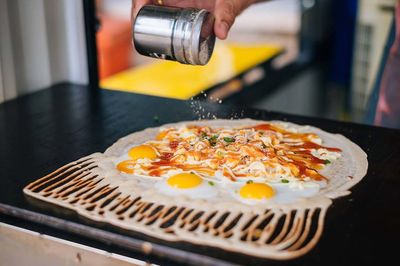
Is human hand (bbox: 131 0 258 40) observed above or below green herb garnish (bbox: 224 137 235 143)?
above

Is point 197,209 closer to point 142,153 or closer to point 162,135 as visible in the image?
point 142,153

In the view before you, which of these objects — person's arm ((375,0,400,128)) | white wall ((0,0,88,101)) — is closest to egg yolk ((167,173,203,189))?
white wall ((0,0,88,101))

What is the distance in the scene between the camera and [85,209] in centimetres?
171

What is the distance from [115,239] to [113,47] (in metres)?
3.36

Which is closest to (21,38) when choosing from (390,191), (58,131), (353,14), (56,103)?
(56,103)

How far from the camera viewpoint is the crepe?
1530mm

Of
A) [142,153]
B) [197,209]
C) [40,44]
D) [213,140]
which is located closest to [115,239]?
[197,209]

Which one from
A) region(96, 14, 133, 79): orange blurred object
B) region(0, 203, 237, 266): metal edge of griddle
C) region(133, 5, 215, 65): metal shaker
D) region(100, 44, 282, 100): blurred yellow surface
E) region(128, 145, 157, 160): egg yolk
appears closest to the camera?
region(0, 203, 237, 266): metal edge of griddle

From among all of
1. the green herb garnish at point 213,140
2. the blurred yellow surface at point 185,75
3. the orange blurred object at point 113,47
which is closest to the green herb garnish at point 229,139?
the green herb garnish at point 213,140

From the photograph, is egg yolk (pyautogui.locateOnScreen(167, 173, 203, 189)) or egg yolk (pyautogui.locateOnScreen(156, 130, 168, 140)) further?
egg yolk (pyautogui.locateOnScreen(156, 130, 168, 140))

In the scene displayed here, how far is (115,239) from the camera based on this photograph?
1.56 meters

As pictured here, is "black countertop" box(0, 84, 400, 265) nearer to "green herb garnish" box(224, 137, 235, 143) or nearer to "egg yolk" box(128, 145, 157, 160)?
"egg yolk" box(128, 145, 157, 160)

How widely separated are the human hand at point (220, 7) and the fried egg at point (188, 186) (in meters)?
0.56

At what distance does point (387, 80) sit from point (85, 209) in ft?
6.58
